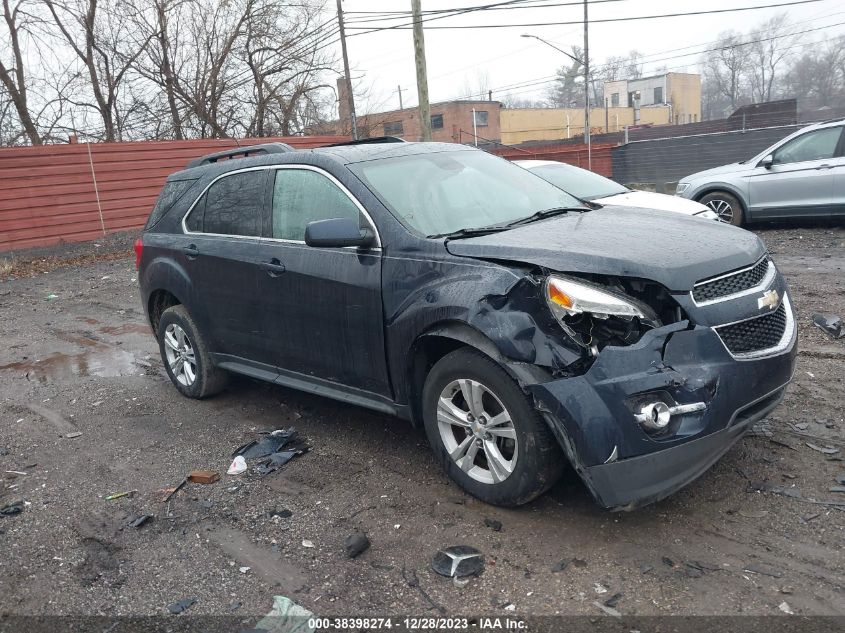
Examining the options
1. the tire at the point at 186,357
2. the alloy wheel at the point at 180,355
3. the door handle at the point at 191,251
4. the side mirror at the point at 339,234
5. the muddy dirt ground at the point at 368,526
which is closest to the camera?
the muddy dirt ground at the point at 368,526

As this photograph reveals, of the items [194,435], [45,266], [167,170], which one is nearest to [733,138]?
[167,170]

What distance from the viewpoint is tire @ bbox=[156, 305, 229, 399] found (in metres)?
5.63

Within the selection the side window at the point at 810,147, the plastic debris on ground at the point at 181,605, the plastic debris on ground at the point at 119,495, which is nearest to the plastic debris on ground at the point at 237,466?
the plastic debris on ground at the point at 119,495

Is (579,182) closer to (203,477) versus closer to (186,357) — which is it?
(186,357)

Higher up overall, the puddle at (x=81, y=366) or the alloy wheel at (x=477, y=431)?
the alloy wheel at (x=477, y=431)

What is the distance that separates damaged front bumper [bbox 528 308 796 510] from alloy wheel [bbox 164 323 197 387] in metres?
3.54

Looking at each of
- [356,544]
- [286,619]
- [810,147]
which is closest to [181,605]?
[286,619]

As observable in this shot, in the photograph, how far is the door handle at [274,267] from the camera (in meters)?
4.63

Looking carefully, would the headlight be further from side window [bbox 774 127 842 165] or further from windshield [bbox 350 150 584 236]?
side window [bbox 774 127 842 165]

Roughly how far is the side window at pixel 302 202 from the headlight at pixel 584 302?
1482 millimetres

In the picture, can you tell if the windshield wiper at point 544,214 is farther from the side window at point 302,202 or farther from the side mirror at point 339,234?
the side window at point 302,202

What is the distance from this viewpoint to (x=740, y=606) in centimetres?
280

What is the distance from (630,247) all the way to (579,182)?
20.0 ft

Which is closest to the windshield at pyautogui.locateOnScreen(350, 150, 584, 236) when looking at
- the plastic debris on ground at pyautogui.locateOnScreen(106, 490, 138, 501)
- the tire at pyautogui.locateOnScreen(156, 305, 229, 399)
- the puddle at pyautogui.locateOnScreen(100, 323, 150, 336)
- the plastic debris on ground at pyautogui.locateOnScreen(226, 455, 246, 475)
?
the plastic debris on ground at pyautogui.locateOnScreen(226, 455, 246, 475)
